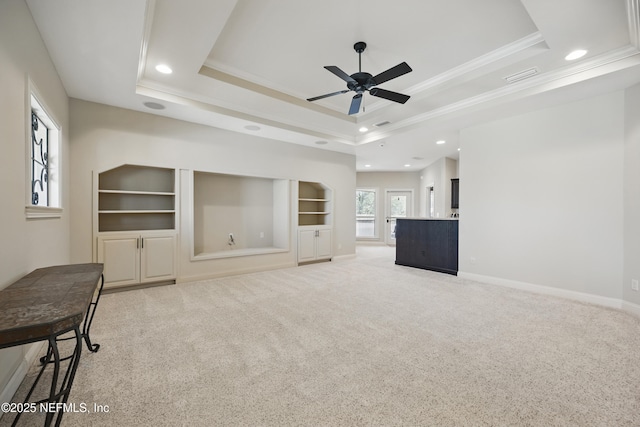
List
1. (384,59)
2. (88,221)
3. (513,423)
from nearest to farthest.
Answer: (513,423) → (384,59) → (88,221)

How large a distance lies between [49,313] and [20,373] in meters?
1.26

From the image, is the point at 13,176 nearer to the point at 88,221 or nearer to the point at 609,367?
the point at 88,221

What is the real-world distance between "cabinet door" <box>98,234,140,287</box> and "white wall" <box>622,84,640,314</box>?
6.36m

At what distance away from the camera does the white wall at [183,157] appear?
3710 millimetres

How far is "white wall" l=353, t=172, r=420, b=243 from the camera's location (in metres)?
10.3

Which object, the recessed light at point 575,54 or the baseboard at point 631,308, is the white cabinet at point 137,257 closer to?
the recessed light at point 575,54

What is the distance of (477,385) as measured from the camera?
6.11 ft

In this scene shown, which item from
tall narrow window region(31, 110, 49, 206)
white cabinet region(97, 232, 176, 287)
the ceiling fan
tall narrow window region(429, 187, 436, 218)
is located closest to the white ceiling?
the ceiling fan

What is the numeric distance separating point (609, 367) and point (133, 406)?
3306 mm

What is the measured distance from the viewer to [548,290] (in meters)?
3.93

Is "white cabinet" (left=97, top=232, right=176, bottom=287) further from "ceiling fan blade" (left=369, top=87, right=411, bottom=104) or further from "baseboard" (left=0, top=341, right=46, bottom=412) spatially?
"ceiling fan blade" (left=369, top=87, right=411, bottom=104)

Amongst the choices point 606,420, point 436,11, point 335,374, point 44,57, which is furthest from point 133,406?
point 436,11

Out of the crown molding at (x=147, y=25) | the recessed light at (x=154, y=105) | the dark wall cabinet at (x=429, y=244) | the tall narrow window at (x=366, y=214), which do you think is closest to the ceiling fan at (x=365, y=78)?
the crown molding at (x=147, y=25)

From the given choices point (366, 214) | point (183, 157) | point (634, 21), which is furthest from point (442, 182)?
point (183, 157)
